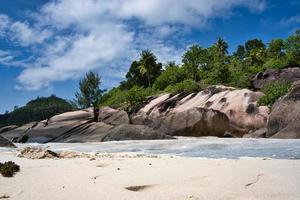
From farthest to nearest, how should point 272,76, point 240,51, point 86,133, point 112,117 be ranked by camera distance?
1. point 240,51
2. point 272,76
3. point 112,117
4. point 86,133

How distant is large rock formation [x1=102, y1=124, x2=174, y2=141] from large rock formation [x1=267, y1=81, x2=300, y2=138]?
211 inches

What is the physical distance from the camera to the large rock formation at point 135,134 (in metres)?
20.9

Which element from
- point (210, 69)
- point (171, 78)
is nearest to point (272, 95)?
point (210, 69)

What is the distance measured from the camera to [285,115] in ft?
63.8

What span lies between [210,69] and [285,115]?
1454 inches

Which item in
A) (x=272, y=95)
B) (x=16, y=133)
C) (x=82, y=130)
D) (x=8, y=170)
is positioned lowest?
(x=8, y=170)

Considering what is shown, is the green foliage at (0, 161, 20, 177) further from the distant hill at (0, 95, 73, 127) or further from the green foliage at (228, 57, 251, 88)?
the distant hill at (0, 95, 73, 127)

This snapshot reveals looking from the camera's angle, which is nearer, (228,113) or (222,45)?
(228,113)

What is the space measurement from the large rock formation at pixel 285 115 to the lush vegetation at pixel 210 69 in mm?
4696

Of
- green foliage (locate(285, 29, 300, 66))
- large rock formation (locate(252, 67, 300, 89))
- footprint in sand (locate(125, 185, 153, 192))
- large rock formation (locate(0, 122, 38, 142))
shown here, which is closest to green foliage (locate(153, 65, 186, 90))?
green foliage (locate(285, 29, 300, 66))

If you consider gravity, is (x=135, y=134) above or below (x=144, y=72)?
below

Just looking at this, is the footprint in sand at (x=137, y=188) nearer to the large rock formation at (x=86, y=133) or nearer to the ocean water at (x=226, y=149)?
the ocean water at (x=226, y=149)

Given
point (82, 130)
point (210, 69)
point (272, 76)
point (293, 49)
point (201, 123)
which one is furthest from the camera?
point (210, 69)

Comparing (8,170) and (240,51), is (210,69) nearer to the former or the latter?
(240,51)
